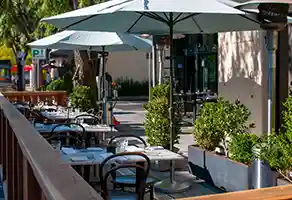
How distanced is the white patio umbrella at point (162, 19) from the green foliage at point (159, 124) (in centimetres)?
72

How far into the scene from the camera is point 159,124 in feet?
26.9

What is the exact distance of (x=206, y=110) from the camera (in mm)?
7266

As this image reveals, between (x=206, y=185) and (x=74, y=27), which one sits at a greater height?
(x=74, y=27)

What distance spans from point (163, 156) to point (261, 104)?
13.2 feet

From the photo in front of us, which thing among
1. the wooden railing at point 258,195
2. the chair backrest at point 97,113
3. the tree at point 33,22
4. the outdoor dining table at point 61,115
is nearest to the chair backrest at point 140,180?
the wooden railing at point 258,195

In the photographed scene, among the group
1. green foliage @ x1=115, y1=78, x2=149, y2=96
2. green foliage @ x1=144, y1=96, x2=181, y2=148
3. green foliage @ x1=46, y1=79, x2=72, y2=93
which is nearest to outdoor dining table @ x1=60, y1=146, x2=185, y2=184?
green foliage @ x1=144, y1=96, x2=181, y2=148

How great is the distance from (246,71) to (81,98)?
16.0 ft

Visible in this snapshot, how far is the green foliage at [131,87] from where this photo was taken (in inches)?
1317

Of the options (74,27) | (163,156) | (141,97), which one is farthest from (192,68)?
(163,156)

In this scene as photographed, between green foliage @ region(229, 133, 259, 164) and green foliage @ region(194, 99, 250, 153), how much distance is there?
414 mm

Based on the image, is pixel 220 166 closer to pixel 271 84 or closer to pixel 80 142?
pixel 271 84

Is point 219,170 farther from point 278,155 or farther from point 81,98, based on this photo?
point 81,98

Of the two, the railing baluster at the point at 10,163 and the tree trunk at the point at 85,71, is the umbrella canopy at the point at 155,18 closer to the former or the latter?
the railing baluster at the point at 10,163

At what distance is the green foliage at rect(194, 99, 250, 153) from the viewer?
22.7 feet
